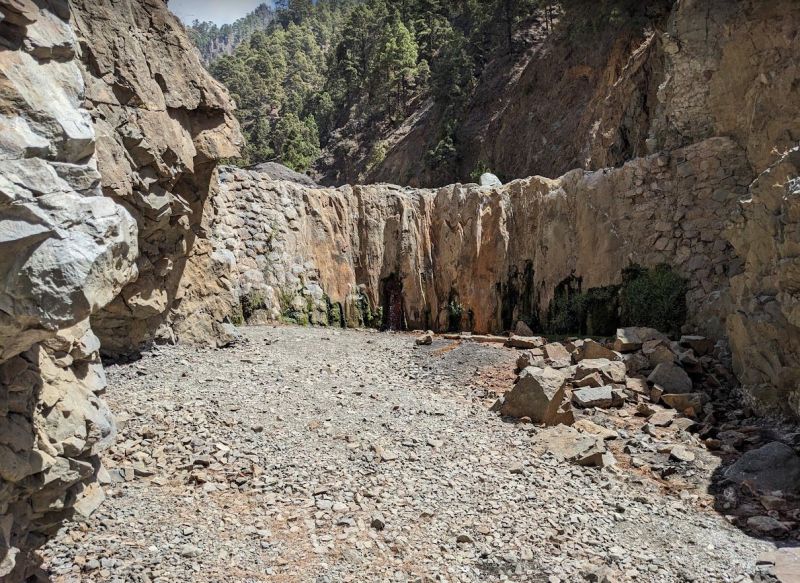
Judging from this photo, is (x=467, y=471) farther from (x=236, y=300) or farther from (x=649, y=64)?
(x=649, y=64)

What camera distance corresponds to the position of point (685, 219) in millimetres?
14211

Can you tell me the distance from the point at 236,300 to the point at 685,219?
34.8 feet

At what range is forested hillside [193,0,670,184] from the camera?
36.1 meters

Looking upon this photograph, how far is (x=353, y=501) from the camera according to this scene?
7352 mm

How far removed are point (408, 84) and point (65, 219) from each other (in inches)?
1827

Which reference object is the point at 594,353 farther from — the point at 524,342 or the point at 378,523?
the point at 378,523

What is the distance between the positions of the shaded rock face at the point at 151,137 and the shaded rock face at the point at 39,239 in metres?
4.66

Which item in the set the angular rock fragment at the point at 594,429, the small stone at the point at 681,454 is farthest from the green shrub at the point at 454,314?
the small stone at the point at 681,454

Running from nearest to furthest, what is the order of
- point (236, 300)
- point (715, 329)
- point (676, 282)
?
1. point (715, 329)
2. point (676, 282)
3. point (236, 300)

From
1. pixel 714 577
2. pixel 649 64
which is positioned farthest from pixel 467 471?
pixel 649 64

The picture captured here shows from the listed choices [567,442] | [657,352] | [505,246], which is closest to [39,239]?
[567,442]

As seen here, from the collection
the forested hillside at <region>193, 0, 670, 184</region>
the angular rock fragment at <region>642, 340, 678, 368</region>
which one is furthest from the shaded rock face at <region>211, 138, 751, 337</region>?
the forested hillside at <region>193, 0, 670, 184</region>

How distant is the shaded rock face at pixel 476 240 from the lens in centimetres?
1400

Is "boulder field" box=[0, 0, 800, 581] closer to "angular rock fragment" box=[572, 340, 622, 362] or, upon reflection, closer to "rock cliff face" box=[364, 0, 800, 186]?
"rock cliff face" box=[364, 0, 800, 186]
